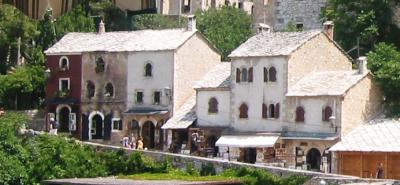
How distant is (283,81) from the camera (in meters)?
75.2

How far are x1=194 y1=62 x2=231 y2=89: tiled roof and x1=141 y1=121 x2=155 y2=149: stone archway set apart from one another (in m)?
3.67

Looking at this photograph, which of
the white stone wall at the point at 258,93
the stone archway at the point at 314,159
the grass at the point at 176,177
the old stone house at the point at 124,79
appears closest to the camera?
the grass at the point at 176,177

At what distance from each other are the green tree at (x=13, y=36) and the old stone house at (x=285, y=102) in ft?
54.8

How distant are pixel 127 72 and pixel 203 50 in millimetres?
4366

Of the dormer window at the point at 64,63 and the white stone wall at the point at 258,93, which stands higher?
the dormer window at the point at 64,63

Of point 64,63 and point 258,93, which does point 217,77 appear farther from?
point 64,63

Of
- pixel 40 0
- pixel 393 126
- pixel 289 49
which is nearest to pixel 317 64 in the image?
pixel 289 49

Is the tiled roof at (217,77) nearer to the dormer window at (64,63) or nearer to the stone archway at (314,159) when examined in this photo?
the stone archway at (314,159)

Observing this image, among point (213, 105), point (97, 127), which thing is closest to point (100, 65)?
point (97, 127)

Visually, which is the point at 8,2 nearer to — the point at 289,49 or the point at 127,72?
the point at 127,72

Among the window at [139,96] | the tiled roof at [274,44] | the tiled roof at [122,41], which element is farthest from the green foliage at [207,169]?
the window at [139,96]

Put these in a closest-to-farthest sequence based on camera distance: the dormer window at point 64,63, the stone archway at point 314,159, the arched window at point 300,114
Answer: the stone archway at point 314,159 < the arched window at point 300,114 < the dormer window at point 64,63

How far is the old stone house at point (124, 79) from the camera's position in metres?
81.6

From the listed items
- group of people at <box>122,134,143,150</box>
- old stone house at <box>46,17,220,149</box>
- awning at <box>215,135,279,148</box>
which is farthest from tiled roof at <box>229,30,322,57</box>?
group of people at <box>122,134,143,150</box>
